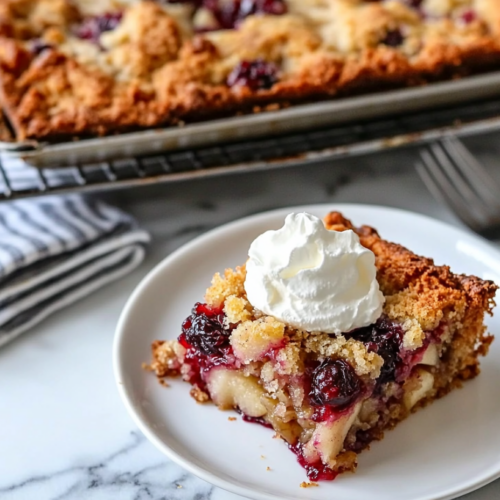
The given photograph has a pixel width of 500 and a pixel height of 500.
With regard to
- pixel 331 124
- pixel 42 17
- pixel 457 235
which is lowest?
pixel 457 235

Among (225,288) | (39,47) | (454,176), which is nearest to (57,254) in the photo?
(225,288)

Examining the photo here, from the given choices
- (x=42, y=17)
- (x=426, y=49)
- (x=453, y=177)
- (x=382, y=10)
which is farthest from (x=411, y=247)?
(x=42, y=17)

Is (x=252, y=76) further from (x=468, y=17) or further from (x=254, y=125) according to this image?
(x=468, y=17)

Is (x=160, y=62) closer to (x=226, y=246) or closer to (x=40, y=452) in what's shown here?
(x=226, y=246)

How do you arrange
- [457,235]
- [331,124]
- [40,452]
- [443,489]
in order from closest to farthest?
[443,489] < [40,452] < [457,235] < [331,124]

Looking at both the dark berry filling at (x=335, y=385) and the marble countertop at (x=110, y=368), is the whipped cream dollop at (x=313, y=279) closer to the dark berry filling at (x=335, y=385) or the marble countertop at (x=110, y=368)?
the dark berry filling at (x=335, y=385)

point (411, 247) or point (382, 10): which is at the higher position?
point (382, 10)

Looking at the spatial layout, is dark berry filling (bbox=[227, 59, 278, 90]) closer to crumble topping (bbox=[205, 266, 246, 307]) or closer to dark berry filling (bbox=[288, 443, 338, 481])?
crumble topping (bbox=[205, 266, 246, 307])
